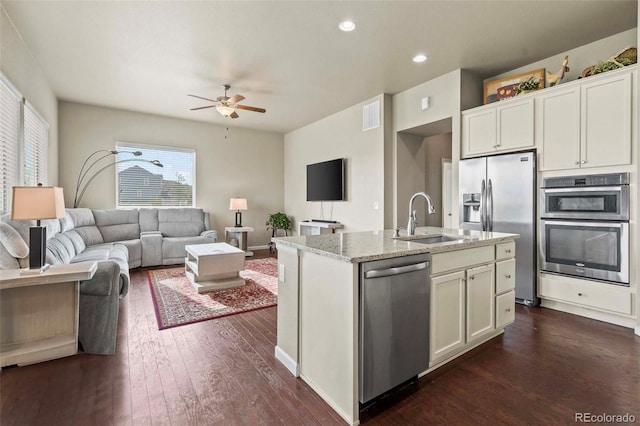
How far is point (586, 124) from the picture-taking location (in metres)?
3.03

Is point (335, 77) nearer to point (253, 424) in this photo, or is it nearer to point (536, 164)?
point (536, 164)

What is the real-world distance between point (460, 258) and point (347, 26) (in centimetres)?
246

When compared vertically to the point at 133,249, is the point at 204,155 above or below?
above

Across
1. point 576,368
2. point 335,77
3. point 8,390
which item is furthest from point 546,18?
point 8,390

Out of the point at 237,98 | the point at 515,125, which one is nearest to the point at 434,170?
the point at 515,125

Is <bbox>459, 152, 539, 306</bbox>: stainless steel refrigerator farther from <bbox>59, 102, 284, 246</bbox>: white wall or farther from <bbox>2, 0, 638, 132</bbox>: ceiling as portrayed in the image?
<bbox>59, 102, 284, 246</bbox>: white wall

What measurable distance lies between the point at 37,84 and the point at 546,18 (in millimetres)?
5900

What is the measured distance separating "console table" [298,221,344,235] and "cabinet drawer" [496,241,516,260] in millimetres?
3549

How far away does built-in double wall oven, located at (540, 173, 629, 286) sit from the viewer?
9.32 ft

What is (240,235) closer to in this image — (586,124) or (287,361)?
(287,361)

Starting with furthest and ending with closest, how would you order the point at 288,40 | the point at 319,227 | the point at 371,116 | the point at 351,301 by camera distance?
1. the point at 319,227
2. the point at 371,116
3. the point at 288,40
4. the point at 351,301

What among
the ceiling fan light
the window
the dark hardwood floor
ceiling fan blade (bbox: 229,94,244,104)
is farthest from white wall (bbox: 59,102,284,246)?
the dark hardwood floor

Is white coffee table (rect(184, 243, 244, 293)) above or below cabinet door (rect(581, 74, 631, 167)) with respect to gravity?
below

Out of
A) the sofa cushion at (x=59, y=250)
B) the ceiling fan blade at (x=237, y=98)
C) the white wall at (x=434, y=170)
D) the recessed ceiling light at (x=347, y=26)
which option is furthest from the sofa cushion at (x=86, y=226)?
the white wall at (x=434, y=170)
